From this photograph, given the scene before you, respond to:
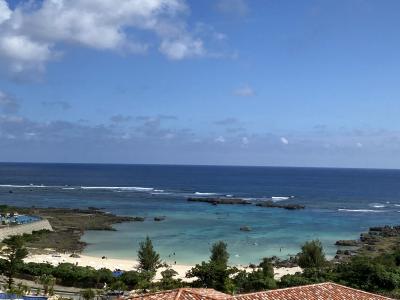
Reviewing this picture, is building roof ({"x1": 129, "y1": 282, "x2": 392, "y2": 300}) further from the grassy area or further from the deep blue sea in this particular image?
the grassy area

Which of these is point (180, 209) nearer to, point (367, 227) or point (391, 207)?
point (367, 227)

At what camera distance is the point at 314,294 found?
18.3 metres

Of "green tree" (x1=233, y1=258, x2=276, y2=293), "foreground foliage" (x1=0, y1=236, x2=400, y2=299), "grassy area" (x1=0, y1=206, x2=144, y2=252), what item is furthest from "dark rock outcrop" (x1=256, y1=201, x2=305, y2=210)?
"green tree" (x1=233, y1=258, x2=276, y2=293)

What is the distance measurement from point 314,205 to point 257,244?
1872 inches

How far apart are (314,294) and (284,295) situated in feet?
4.29

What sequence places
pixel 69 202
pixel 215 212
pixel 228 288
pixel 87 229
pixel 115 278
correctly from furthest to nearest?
pixel 69 202 → pixel 215 212 → pixel 87 229 → pixel 115 278 → pixel 228 288

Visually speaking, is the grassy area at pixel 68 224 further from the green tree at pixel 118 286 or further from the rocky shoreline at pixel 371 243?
the rocky shoreline at pixel 371 243

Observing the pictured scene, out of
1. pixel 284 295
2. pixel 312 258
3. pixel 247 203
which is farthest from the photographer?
pixel 247 203

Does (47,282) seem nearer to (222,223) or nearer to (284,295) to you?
(284,295)

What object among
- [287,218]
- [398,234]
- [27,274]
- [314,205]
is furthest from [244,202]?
[27,274]

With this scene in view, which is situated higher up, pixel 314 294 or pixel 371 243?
pixel 314 294

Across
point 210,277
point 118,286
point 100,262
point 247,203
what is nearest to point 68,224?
point 100,262

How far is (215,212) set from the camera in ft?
283

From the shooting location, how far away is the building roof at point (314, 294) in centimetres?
1752
